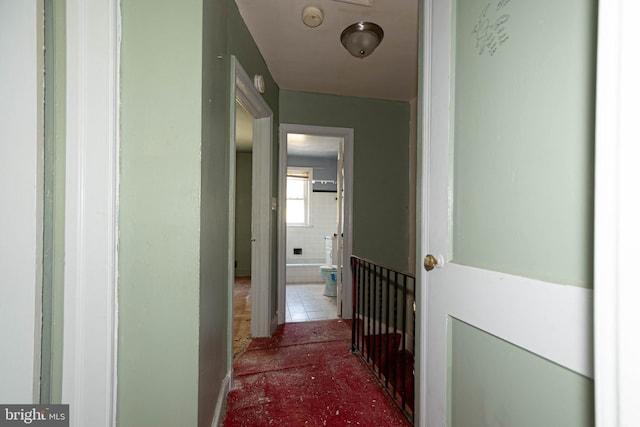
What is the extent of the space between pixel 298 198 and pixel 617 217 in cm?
571

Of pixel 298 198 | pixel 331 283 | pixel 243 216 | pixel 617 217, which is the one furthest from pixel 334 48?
pixel 298 198

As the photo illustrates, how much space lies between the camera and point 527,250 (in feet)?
2.35

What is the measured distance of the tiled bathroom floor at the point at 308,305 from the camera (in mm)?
3205

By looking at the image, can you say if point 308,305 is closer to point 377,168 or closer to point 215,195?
point 377,168

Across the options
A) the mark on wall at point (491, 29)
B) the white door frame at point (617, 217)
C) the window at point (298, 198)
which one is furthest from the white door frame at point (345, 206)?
the window at point (298, 198)

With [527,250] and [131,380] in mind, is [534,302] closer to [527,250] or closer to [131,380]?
[527,250]

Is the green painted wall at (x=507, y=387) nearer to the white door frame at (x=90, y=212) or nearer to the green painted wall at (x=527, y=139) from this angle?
the green painted wall at (x=527, y=139)

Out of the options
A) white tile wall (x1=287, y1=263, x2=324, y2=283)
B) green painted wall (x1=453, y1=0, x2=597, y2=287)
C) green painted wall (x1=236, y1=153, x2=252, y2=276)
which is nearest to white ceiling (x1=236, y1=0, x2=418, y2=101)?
green painted wall (x1=453, y1=0, x2=597, y2=287)

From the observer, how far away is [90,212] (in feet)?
3.18

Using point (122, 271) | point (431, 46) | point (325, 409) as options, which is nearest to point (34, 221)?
point (122, 271)

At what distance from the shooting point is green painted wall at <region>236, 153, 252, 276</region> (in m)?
5.42

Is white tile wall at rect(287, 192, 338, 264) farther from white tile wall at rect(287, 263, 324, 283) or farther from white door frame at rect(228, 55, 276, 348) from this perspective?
white door frame at rect(228, 55, 276, 348)

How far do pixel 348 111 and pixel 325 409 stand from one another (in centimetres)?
274

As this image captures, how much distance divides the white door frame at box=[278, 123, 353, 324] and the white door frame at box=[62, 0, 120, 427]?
1.83 metres
